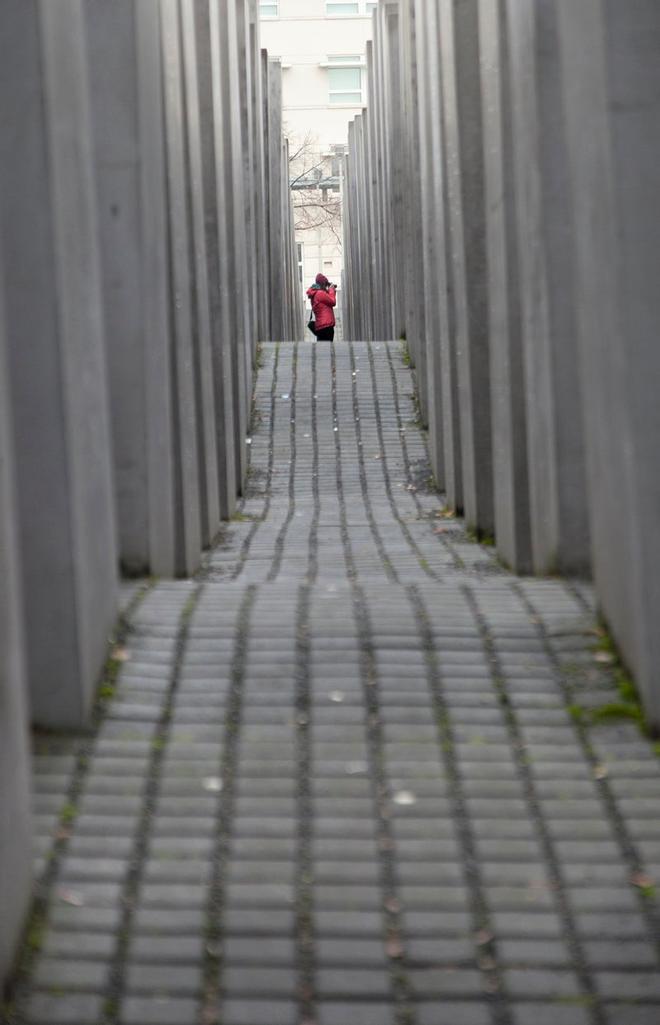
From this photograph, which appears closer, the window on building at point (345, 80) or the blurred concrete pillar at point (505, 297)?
the blurred concrete pillar at point (505, 297)

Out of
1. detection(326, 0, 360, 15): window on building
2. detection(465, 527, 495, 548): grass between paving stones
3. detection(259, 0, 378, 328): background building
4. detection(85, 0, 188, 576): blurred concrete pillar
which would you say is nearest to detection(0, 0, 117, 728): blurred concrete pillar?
detection(85, 0, 188, 576): blurred concrete pillar

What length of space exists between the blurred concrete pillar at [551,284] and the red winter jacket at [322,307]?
18.4 metres

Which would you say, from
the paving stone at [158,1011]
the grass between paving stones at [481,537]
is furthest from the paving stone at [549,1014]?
the grass between paving stones at [481,537]

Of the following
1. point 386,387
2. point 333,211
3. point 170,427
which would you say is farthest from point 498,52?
point 333,211

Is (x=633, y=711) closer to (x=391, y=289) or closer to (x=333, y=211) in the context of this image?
(x=391, y=289)

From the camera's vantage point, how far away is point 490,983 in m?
4.04

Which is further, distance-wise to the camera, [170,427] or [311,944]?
[170,427]

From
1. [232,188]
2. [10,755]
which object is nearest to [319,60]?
[232,188]

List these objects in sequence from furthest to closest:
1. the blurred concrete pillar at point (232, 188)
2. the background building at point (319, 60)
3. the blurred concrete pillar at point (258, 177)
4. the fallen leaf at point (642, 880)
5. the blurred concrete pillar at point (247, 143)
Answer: the background building at point (319, 60) < the blurred concrete pillar at point (258, 177) < the blurred concrete pillar at point (247, 143) < the blurred concrete pillar at point (232, 188) < the fallen leaf at point (642, 880)

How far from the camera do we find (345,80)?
6619 cm

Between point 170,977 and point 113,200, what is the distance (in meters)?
4.85

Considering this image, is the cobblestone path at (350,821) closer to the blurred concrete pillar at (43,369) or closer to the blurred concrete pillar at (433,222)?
the blurred concrete pillar at (43,369)

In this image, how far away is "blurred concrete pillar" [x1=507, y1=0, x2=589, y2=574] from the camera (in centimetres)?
758

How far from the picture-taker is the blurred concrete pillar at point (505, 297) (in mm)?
8602
